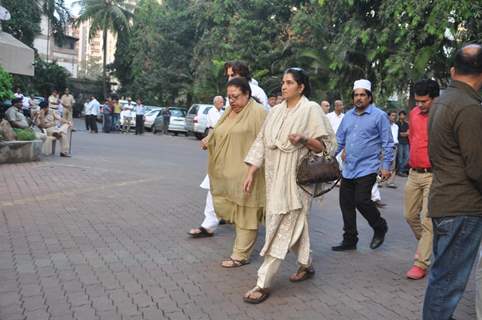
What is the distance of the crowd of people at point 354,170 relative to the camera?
3326 mm

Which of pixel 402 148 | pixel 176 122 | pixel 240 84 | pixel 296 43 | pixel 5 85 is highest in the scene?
pixel 296 43

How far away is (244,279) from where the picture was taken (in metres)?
4.92

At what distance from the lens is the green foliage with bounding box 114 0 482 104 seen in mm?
16047

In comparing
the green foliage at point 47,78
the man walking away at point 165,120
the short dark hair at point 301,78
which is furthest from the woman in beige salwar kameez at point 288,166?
the green foliage at point 47,78

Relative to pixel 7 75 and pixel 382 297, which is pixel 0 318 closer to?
pixel 382 297

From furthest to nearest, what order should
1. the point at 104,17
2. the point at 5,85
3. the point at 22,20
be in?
1. the point at 104,17
2. the point at 22,20
3. the point at 5,85

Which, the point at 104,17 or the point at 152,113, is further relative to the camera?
the point at 104,17

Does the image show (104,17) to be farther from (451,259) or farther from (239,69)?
(451,259)

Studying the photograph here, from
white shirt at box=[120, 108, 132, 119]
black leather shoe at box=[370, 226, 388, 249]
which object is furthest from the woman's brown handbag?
white shirt at box=[120, 108, 132, 119]

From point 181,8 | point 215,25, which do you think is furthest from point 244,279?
point 181,8

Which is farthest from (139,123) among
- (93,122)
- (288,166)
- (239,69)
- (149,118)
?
(288,166)

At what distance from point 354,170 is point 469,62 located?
258 centimetres

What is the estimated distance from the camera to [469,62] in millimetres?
3361

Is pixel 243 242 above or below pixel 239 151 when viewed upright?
below
